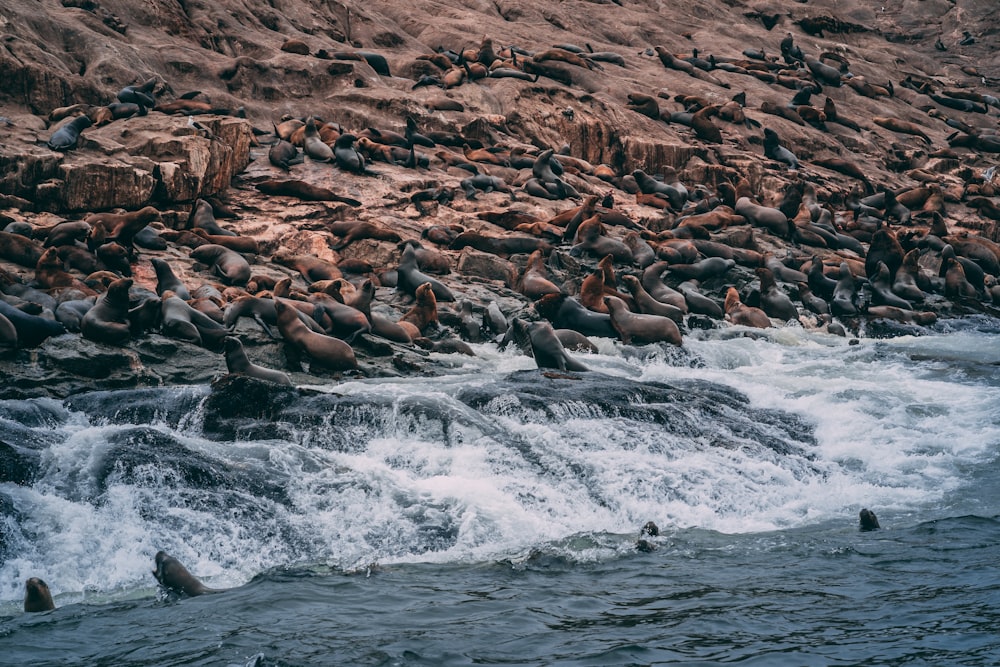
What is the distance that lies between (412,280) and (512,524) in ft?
24.3

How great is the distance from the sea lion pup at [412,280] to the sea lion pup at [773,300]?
527 centimetres

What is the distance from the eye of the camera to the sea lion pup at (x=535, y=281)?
15.4 m

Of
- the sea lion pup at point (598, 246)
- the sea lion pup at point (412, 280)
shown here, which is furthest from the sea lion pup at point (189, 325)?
the sea lion pup at point (598, 246)

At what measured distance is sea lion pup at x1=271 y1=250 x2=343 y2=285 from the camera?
15070 millimetres

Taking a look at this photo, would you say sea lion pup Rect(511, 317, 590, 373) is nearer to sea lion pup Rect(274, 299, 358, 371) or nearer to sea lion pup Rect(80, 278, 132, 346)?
sea lion pup Rect(274, 299, 358, 371)

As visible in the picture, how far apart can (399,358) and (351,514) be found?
426cm

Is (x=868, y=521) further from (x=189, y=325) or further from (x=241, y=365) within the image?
(x=189, y=325)

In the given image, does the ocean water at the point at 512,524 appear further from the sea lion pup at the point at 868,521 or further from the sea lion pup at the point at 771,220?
the sea lion pup at the point at 771,220

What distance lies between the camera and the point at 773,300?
54.2 feet

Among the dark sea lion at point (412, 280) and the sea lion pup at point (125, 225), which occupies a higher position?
the sea lion pup at point (125, 225)

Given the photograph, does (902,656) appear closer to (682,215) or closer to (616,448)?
(616,448)

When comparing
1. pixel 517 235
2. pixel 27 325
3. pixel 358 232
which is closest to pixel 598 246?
pixel 517 235

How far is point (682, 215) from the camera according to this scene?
20672 millimetres

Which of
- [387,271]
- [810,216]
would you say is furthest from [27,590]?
[810,216]
